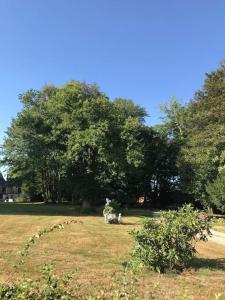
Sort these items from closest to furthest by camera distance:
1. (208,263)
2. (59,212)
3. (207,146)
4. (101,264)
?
(101,264)
(208,263)
(59,212)
(207,146)

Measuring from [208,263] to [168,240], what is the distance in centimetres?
232

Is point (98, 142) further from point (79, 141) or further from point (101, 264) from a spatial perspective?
point (101, 264)

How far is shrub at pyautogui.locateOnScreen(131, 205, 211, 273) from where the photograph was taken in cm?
904

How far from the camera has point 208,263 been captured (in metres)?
10.8

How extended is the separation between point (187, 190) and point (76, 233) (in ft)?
98.3

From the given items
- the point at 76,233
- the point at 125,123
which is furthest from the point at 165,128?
the point at 76,233

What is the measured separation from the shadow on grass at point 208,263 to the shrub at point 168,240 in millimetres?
783

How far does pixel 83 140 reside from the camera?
32.6 m

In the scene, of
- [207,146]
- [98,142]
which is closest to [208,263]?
[98,142]

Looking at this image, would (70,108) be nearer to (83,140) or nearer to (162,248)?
(83,140)

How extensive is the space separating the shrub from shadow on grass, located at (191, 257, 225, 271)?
2.57 feet

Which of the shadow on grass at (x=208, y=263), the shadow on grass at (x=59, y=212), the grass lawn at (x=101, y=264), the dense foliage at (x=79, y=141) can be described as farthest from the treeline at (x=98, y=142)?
the shadow on grass at (x=208, y=263)

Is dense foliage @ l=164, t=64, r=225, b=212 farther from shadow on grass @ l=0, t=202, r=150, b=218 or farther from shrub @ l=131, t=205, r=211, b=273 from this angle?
shrub @ l=131, t=205, r=211, b=273

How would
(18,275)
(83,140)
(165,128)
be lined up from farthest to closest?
(165,128) < (83,140) < (18,275)
